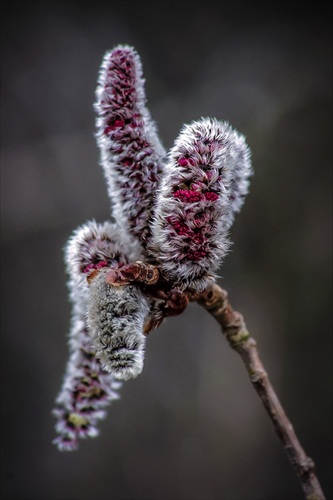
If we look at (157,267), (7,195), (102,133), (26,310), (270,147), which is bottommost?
(157,267)

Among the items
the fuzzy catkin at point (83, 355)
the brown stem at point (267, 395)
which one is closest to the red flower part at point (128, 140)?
the fuzzy catkin at point (83, 355)

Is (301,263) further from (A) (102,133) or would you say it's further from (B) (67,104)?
(A) (102,133)

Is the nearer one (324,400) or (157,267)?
(157,267)

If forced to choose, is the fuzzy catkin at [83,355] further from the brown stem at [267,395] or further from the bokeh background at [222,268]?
the bokeh background at [222,268]

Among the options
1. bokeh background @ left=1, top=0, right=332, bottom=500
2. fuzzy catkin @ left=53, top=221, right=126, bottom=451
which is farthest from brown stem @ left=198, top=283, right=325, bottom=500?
bokeh background @ left=1, top=0, right=332, bottom=500

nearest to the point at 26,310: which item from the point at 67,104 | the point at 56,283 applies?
the point at 56,283

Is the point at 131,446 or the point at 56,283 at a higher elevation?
the point at 56,283

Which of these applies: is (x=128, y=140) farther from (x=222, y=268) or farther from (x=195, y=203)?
(x=222, y=268)
